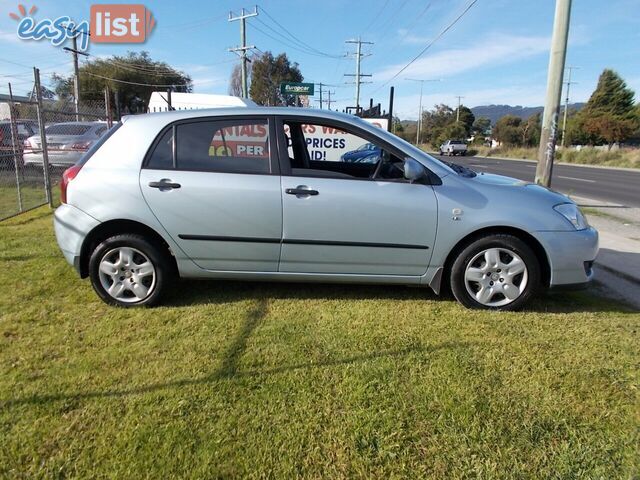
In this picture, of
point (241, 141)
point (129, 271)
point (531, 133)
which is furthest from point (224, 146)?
point (531, 133)

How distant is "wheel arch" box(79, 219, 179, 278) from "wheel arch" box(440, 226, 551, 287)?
2.41 metres

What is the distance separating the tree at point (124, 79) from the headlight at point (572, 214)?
48.6m

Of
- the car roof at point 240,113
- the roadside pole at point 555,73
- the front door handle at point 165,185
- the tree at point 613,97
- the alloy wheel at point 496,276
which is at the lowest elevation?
the alloy wheel at point 496,276

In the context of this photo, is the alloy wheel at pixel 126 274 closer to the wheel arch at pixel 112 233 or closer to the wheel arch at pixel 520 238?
the wheel arch at pixel 112 233

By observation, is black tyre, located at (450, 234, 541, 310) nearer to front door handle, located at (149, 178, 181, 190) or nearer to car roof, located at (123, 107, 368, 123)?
car roof, located at (123, 107, 368, 123)

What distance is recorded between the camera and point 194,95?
14.7m

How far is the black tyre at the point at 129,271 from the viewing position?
12.3ft

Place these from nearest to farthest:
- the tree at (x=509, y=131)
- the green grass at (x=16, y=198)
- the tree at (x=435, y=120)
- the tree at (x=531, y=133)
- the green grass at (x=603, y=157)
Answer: the green grass at (x=16, y=198) → the green grass at (x=603, y=157) → the tree at (x=531, y=133) → the tree at (x=509, y=131) → the tree at (x=435, y=120)

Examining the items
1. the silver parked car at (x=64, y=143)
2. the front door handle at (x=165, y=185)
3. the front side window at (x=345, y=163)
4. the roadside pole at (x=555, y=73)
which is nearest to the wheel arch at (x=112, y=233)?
the front door handle at (x=165, y=185)

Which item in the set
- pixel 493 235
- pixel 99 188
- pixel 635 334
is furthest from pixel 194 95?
pixel 635 334

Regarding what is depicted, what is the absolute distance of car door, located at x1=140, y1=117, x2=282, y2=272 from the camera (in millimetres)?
3672

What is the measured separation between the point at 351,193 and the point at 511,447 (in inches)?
82.9

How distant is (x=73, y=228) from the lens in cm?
378

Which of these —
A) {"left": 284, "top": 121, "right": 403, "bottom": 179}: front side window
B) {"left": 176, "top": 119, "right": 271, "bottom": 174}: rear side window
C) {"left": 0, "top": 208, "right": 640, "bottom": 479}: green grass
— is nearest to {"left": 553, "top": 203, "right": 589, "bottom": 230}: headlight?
{"left": 0, "top": 208, "right": 640, "bottom": 479}: green grass
